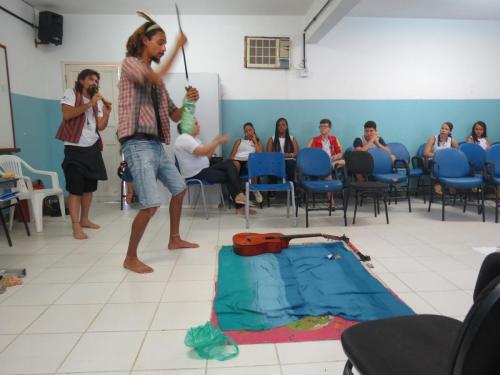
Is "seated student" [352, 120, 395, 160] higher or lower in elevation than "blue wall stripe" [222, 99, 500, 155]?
lower

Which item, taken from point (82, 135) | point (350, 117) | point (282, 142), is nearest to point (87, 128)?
point (82, 135)

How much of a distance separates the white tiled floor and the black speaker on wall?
110 inches

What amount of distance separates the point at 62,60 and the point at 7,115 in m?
1.43

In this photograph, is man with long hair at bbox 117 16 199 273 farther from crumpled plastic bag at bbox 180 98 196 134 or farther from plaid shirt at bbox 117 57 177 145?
crumpled plastic bag at bbox 180 98 196 134

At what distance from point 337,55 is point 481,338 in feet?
18.6

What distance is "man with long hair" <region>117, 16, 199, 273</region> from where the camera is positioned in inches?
91.8

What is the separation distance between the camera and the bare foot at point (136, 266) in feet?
8.66

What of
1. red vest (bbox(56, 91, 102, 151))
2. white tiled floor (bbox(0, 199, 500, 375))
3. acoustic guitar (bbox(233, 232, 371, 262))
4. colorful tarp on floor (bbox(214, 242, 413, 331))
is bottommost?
white tiled floor (bbox(0, 199, 500, 375))

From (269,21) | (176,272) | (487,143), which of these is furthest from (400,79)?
(176,272)

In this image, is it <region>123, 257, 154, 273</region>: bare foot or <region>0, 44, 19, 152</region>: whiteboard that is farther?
<region>0, 44, 19, 152</region>: whiteboard

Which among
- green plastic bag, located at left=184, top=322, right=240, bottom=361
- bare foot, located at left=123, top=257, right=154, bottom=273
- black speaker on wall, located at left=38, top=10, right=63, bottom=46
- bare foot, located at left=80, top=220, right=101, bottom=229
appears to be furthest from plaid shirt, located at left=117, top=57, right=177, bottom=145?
black speaker on wall, located at left=38, top=10, right=63, bottom=46

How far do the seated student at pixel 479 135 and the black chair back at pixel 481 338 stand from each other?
19.0 feet

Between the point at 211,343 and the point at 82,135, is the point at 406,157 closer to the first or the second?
the point at 82,135

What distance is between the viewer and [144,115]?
246 cm
